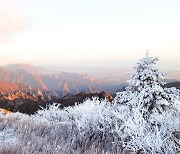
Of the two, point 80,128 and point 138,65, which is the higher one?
point 138,65

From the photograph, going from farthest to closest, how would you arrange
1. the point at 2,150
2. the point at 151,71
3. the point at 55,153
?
1. the point at 151,71
2. the point at 55,153
3. the point at 2,150

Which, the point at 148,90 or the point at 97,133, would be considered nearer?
the point at 97,133

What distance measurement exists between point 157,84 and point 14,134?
1087cm

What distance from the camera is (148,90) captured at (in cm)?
1466

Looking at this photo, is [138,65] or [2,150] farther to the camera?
[138,65]

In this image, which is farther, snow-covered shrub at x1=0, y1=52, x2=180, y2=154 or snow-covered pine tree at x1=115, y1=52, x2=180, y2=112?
snow-covered pine tree at x1=115, y1=52, x2=180, y2=112

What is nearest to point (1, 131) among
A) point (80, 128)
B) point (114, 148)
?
point (80, 128)

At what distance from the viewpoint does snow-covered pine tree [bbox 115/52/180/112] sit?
14336 mm

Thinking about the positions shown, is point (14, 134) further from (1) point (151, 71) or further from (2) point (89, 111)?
(1) point (151, 71)

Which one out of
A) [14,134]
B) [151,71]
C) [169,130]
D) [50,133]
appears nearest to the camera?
[169,130]

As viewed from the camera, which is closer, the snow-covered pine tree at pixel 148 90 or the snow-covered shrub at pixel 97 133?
the snow-covered shrub at pixel 97 133

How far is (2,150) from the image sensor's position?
382 centimetres

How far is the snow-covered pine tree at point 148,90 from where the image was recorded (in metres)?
14.3

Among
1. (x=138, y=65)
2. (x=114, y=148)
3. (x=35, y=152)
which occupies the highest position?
(x=138, y=65)
